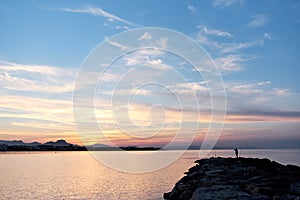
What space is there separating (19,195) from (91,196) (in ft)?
27.2

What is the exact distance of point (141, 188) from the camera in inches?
1650

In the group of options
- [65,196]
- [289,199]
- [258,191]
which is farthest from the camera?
[65,196]

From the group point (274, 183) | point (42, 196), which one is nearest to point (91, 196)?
point (42, 196)

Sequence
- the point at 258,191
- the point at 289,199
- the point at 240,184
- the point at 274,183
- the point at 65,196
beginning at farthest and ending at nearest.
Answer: the point at 65,196 → the point at 240,184 → the point at 274,183 → the point at 258,191 → the point at 289,199

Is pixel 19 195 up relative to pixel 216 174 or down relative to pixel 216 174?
down

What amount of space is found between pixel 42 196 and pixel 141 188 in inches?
450

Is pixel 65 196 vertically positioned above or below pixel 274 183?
below

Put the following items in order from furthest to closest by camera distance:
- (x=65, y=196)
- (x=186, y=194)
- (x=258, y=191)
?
1. (x=65, y=196)
2. (x=186, y=194)
3. (x=258, y=191)

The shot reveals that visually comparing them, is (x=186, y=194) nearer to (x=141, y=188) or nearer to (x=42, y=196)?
(x=141, y=188)

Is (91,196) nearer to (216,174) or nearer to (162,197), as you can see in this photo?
(162,197)

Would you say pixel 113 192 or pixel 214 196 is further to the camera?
pixel 113 192

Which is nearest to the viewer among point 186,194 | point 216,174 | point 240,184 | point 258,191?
point 258,191

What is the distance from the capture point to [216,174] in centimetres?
3244

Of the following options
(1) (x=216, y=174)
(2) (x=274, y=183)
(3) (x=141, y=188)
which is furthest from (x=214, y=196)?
(3) (x=141, y=188)
